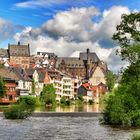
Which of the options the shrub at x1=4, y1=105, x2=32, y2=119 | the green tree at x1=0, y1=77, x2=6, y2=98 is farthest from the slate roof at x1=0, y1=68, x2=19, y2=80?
the shrub at x1=4, y1=105, x2=32, y2=119

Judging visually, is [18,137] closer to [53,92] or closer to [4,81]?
[4,81]

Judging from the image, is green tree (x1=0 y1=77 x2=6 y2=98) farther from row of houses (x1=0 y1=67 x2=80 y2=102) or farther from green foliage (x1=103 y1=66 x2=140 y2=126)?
green foliage (x1=103 y1=66 x2=140 y2=126)

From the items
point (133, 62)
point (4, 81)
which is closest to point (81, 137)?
point (133, 62)

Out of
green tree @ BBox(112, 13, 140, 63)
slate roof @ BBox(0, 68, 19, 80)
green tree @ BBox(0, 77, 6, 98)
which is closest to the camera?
green tree @ BBox(112, 13, 140, 63)

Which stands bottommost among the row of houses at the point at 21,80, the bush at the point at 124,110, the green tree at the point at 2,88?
the bush at the point at 124,110

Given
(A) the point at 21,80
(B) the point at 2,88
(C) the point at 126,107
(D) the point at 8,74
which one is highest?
(D) the point at 8,74

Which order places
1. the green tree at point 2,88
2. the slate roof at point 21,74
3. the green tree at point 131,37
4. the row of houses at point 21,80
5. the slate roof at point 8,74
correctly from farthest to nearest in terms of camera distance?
the slate roof at point 21,74 → the row of houses at point 21,80 → the slate roof at point 8,74 → the green tree at point 2,88 → the green tree at point 131,37

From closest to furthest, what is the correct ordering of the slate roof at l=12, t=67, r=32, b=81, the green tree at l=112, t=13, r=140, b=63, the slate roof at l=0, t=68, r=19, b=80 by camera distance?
the green tree at l=112, t=13, r=140, b=63 < the slate roof at l=0, t=68, r=19, b=80 < the slate roof at l=12, t=67, r=32, b=81

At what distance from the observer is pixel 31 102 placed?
144 m

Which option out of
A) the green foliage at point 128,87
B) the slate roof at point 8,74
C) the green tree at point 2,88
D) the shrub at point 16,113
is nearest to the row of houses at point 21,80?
the slate roof at point 8,74

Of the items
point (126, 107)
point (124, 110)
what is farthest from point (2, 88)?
point (124, 110)

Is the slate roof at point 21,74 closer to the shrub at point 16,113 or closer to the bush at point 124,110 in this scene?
the shrub at point 16,113

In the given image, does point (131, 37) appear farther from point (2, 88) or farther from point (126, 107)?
point (2, 88)

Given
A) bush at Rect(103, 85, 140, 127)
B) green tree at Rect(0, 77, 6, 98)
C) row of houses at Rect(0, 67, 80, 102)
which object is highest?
row of houses at Rect(0, 67, 80, 102)
